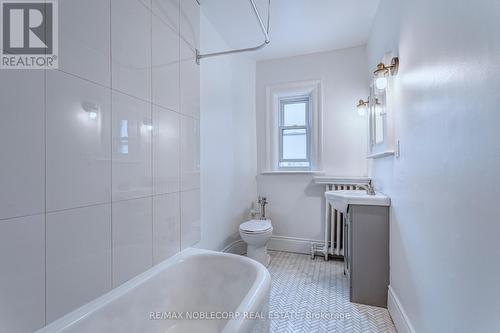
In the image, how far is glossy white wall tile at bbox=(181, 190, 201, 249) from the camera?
5.48ft

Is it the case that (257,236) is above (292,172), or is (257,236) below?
below

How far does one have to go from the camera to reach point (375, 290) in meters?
1.82

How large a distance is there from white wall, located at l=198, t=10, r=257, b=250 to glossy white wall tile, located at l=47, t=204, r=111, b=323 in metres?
1.02

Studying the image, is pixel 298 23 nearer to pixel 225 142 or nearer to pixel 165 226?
pixel 225 142

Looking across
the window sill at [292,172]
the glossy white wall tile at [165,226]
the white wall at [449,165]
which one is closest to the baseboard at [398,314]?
the white wall at [449,165]

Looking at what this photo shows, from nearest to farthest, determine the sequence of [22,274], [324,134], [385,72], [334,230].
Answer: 1. [22,274]
2. [385,72]
3. [334,230]
4. [324,134]

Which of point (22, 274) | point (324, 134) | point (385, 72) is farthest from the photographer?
point (324, 134)

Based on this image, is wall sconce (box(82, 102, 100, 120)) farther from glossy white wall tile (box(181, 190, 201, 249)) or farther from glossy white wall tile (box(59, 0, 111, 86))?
glossy white wall tile (box(181, 190, 201, 249))

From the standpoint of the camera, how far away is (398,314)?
1516mm

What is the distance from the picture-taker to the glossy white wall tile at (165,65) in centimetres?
140

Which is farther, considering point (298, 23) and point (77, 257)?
point (298, 23)

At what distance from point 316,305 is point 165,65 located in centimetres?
209

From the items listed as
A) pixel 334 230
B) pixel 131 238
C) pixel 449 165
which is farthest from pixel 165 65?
pixel 334 230

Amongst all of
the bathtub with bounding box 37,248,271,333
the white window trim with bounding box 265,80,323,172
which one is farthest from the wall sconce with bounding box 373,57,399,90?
the bathtub with bounding box 37,248,271,333
